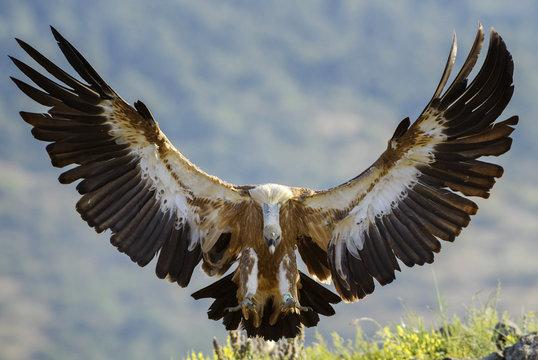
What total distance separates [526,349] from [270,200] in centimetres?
265

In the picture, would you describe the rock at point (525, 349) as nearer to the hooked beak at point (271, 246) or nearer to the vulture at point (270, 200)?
the vulture at point (270, 200)

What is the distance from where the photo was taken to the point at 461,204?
629cm

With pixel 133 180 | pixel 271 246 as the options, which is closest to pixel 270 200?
pixel 271 246

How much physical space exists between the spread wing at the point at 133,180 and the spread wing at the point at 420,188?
2.99 feet

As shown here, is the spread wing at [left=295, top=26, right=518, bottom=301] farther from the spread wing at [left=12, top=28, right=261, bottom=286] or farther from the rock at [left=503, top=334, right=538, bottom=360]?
the rock at [left=503, top=334, right=538, bottom=360]

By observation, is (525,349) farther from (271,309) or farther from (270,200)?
(270,200)

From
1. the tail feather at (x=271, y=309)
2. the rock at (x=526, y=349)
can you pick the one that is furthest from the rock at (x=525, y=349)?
the tail feather at (x=271, y=309)

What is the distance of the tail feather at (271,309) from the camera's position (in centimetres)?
642

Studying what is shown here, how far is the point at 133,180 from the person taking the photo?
654 cm

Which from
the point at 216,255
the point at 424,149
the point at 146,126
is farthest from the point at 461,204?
the point at 146,126

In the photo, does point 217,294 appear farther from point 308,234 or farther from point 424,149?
point 424,149

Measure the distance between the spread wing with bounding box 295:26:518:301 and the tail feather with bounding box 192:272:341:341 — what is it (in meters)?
0.23

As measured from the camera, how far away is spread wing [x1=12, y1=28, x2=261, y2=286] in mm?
6121

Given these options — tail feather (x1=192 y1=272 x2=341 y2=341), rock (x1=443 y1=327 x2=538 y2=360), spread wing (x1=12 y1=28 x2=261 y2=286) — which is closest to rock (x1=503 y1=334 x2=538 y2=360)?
rock (x1=443 y1=327 x2=538 y2=360)
